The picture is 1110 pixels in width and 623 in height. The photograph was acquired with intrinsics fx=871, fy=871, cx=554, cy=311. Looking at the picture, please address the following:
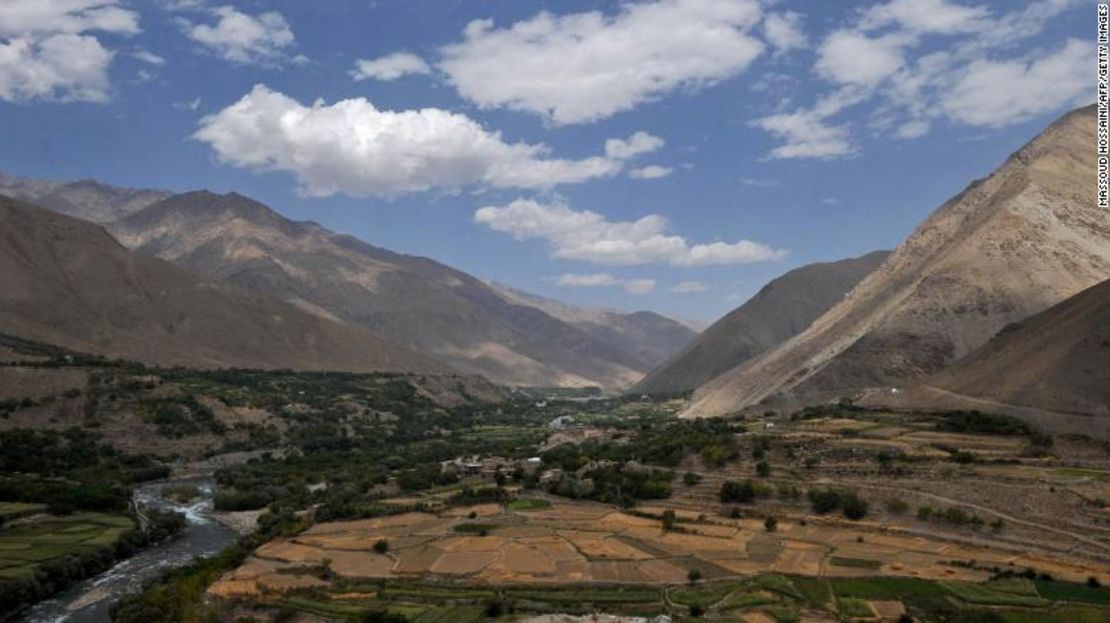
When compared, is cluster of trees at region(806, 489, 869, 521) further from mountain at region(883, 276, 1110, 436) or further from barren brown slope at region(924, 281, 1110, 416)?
barren brown slope at region(924, 281, 1110, 416)

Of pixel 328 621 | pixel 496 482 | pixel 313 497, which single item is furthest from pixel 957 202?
pixel 328 621

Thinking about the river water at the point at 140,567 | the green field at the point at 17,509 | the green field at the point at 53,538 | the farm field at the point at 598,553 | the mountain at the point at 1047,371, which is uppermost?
the mountain at the point at 1047,371

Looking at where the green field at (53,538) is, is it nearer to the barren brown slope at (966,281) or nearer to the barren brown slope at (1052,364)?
the barren brown slope at (1052,364)

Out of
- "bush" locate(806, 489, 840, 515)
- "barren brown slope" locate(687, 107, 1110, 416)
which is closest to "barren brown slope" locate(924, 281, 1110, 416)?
"barren brown slope" locate(687, 107, 1110, 416)

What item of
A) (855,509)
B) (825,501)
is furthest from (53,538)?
(855,509)

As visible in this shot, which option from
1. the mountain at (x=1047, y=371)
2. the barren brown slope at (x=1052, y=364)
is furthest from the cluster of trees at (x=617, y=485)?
the barren brown slope at (x=1052, y=364)

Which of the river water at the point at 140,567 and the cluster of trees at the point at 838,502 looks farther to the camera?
the cluster of trees at the point at 838,502
